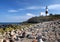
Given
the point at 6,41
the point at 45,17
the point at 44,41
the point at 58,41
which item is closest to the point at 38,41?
the point at 44,41

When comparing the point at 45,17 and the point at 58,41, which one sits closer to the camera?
the point at 58,41

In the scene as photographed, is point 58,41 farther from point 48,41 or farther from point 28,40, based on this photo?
point 28,40

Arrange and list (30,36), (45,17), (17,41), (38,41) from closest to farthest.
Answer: (38,41)
(17,41)
(30,36)
(45,17)

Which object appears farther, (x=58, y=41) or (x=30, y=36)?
(x=30, y=36)

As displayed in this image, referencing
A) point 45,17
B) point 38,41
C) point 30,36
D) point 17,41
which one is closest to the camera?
point 38,41

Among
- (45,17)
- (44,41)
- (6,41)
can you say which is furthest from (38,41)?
(45,17)

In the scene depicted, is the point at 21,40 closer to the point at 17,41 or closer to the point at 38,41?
the point at 17,41

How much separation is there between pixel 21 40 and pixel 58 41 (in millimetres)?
Answer: 1571

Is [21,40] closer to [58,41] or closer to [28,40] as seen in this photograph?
[28,40]

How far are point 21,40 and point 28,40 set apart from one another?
298 millimetres

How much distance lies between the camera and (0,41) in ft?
23.6

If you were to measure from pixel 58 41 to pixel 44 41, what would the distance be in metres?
0.54

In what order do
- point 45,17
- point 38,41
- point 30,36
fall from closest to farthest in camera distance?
point 38,41
point 30,36
point 45,17

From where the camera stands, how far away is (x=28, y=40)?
7738 mm
